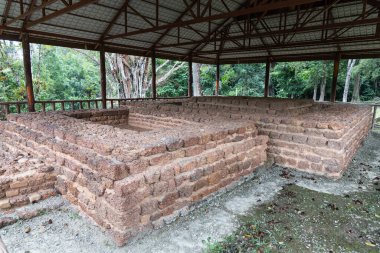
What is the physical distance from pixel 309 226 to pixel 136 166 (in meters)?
2.22

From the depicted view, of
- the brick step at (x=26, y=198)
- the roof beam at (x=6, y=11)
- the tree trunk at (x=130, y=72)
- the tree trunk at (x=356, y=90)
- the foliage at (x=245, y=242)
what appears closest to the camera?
the foliage at (x=245, y=242)

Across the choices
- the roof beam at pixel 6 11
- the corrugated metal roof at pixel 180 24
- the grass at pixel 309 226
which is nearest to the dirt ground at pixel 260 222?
the grass at pixel 309 226

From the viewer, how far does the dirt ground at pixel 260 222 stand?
→ 2.66 m

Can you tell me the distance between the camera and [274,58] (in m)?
14.1

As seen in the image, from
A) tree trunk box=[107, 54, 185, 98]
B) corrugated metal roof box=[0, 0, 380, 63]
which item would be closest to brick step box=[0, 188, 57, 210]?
corrugated metal roof box=[0, 0, 380, 63]

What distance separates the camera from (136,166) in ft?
9.16

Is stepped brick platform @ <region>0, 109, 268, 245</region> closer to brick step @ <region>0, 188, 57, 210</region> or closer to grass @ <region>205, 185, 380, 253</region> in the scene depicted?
brick step @ <region>0, 188, 57, 210</region>

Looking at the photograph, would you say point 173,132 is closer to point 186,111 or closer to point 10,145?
point 186,111

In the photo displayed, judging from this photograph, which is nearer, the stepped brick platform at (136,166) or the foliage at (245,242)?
the foliage at (245,242)

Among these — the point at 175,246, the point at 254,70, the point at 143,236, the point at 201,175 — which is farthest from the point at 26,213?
the point at 254,70

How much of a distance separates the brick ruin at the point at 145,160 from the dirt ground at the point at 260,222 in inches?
6.5

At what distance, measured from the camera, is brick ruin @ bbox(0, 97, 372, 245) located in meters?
2.77

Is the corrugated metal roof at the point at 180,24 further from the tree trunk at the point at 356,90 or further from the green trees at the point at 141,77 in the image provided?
the tree trunk at the point at 356,90

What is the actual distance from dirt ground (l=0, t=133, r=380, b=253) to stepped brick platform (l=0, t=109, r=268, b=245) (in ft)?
0.55
